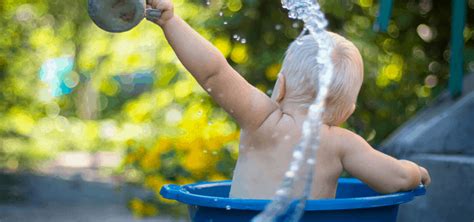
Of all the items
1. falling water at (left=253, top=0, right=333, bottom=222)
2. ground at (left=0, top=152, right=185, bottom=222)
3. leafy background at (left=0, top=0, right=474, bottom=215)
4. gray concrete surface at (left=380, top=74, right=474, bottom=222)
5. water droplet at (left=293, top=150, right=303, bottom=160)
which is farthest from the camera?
ground at (left=0, top=152, right=185, bottom=222)

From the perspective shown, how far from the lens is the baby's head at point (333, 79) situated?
1786mm

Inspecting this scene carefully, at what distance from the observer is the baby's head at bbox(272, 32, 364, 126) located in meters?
1.79

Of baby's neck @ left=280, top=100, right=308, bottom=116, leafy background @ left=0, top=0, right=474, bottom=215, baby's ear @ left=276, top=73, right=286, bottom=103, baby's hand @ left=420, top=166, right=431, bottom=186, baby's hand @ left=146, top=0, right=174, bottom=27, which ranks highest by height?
baby's hand @ left=146, top=0, right=174, bottom=27

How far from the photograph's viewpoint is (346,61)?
180cm

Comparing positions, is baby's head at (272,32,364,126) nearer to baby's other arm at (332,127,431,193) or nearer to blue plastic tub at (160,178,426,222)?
baby's other arm at (332,127,431,193)

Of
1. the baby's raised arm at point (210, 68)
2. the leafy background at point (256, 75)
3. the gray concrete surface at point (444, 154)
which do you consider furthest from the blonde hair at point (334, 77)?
the leafy background at point (256, 75)

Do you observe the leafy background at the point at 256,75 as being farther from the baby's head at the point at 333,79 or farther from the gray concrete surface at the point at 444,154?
the baby's head at the point at 333,79

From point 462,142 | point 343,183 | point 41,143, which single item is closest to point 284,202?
point 343,183

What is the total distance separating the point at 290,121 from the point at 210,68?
218 millimetres

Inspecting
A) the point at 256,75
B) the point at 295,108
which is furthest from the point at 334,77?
the point at 256,75

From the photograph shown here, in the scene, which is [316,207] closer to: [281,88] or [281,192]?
[281,192]

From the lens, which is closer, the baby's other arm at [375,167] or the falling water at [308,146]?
the falling water at [308,146]

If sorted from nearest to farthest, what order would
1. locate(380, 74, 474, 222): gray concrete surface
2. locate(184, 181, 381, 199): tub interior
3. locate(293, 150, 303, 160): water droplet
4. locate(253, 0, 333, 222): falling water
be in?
locate(253, 0, 333, 222): falling water → locate(293, 150, 303, 160): water droplet → locate(184, 181, 381, 199): tub interior → locate(380, 74, 474, 222): gray concrete surface

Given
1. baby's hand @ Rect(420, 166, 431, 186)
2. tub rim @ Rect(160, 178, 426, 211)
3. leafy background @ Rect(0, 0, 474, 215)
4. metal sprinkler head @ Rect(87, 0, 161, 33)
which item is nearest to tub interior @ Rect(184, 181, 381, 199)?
baby's hand @ Rect(420, 166, 431, 186)
